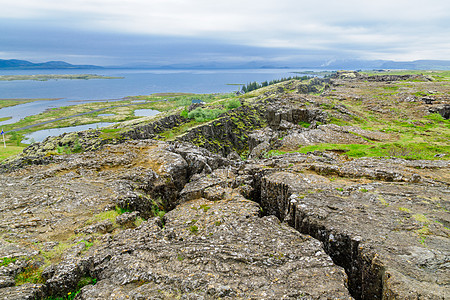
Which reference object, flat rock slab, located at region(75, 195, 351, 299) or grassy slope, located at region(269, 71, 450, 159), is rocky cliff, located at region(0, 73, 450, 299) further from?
grassy slope, located at region(269, 71, 450, 159)

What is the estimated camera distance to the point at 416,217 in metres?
14.8

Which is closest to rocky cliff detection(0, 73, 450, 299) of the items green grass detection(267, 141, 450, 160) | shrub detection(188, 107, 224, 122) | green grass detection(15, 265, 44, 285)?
green grass detection(15, 265, 44, 285)

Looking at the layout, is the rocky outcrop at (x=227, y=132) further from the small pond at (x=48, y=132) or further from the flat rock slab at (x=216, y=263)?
the small pond at (x=48, y=132)

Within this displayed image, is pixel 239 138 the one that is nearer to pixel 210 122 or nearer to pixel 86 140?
pixel 210 122

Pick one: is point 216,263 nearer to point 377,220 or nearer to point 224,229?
point 224,229

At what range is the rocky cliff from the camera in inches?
463

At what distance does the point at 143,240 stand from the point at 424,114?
6598 cm

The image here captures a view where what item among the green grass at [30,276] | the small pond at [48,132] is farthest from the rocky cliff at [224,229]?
the small pond at [48,132]

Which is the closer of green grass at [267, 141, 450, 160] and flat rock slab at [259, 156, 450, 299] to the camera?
flat rock slab at [259, 156, 450, 299]

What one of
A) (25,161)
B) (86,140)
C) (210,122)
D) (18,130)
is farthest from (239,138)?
(18,130)

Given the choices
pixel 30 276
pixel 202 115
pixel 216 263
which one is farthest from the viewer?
pixel 202 115

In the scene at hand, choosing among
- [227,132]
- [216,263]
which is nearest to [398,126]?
[216,263]

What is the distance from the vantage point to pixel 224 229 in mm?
16344

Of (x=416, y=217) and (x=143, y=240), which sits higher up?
(x=416, y=217)
